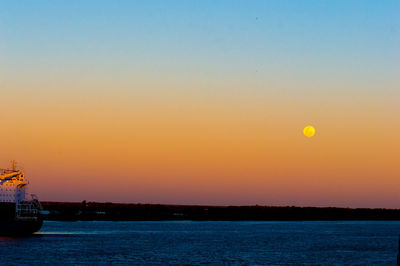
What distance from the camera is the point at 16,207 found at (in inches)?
4067

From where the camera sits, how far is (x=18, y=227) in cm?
10275

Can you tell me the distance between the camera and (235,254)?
8406 centimetres

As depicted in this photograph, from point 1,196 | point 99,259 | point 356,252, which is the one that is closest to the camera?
point 99,259

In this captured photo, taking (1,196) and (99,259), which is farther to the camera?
(1,196)

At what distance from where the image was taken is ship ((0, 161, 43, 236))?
335ft

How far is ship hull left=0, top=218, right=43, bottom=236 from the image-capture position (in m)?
100

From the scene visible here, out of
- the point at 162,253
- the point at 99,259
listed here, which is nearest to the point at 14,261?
the point at 99,259

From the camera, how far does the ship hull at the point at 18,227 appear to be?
100 m

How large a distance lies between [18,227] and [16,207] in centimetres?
312

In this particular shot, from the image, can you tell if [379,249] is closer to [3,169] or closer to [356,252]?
[356,252]

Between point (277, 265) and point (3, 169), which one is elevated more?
point (3, 169)

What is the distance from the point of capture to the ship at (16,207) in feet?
335

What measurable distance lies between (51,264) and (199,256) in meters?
19.2

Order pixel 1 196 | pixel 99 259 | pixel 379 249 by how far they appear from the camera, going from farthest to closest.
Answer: pixel 1 196 < pixel 379 249 < pixel 99 259
